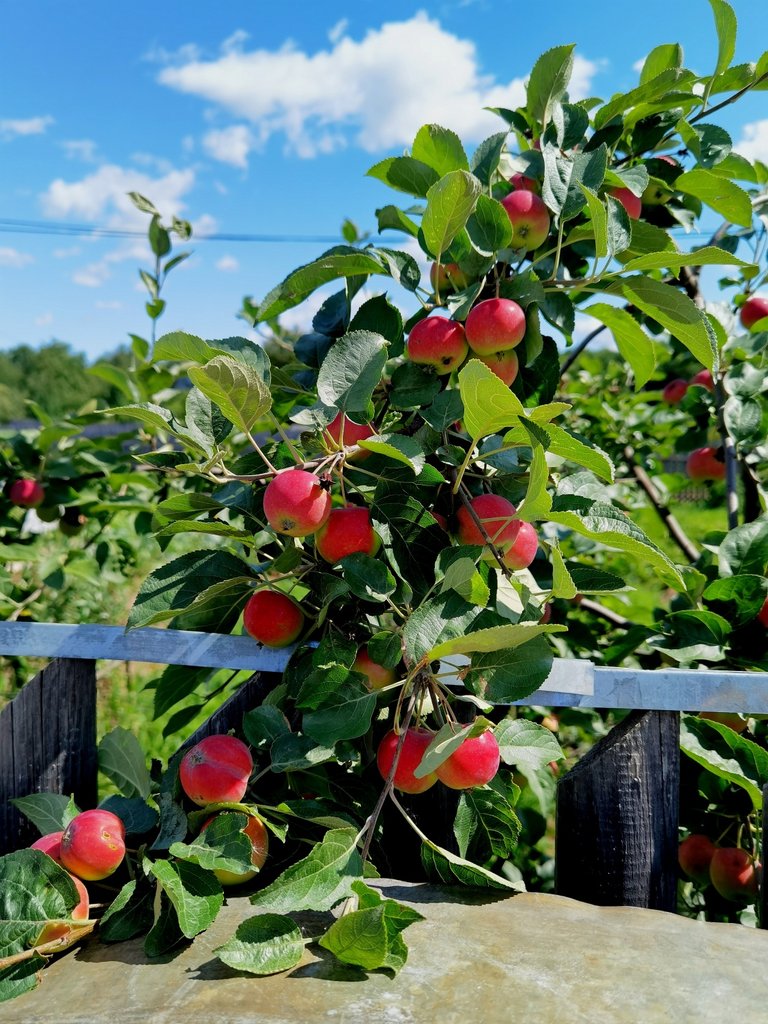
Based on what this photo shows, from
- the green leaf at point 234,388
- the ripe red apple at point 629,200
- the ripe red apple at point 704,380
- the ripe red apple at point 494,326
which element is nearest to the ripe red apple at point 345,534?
the green leaf at point 234,388

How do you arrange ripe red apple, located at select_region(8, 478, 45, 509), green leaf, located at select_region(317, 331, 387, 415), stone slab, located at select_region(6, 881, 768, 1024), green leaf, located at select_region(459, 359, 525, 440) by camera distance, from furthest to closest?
ripe red apple, located at select_region(8, 478, 45, 509) < green leaf, located at select_region(317, 331, 387, 415) < green leaf, located at select_region(459, 359, 525, 440) < stone slab, located at select_region(6, 881, 768, 1024)

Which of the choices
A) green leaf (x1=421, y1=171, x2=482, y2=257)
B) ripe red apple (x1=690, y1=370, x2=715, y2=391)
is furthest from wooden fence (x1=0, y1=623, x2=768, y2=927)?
ripe red apple (x1=690, y1=370, x2=715, y2=391)

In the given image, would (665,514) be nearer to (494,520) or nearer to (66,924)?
(494,520)

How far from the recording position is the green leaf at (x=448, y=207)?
0.87 m

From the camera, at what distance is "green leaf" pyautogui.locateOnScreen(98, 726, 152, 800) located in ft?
3.12

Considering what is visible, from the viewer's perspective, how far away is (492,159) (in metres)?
1.04

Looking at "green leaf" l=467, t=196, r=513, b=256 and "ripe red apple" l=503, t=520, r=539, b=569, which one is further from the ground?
"green leaf" l=467, t=196, r=513, b=256

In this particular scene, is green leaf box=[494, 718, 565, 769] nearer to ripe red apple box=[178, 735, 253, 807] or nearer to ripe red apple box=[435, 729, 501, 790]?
ripe red apple box=[435, 729, 501, 790]

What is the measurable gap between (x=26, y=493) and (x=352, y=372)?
144cm

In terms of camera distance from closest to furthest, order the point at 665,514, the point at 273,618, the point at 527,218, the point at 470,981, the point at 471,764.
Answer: the point at 470,981, the point at 471,764, the point at 273,618, the point at 527,218, the point at 665,514

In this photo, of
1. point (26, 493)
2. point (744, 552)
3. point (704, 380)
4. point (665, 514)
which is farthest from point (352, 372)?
point (26, 493)

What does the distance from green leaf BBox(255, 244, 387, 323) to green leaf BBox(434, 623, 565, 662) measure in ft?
1.52

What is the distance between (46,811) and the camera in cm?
90

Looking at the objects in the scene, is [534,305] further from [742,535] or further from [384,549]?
A: [742,535]
